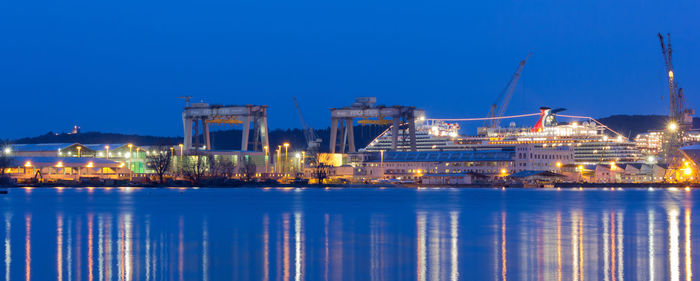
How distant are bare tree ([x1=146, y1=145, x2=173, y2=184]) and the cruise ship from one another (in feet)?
101

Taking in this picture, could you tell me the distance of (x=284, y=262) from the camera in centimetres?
2053

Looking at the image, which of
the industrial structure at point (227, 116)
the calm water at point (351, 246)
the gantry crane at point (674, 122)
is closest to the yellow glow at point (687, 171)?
the gantry crane at point (674, 122)

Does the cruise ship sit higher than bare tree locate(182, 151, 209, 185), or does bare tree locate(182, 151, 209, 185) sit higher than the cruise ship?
the cruise ship

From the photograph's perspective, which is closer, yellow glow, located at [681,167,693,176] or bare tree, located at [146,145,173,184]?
yellow glow, located at [681,167,693,176]

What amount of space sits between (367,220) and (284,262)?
48.7ft

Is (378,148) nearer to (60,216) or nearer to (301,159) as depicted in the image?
(301,159)

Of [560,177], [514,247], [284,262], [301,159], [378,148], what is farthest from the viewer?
[378,148]

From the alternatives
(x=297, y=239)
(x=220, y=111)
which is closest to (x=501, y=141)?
(x=220, y=111)

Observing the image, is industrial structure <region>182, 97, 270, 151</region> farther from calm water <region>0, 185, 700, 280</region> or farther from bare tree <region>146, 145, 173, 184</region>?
calm water <region>0, 185, 700, 280</region>

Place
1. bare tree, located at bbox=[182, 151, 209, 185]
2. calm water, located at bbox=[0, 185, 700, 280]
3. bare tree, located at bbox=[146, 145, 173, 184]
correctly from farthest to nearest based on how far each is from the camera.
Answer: bare tree, located at bbox=[182, 151, 209, 185], bare tree, located at bbox=[146, 145, 173, 184], calm water, located at bbox=[0, 185, 700, 280]

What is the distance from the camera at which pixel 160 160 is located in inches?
4085

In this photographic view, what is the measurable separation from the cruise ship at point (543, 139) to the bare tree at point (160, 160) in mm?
30890

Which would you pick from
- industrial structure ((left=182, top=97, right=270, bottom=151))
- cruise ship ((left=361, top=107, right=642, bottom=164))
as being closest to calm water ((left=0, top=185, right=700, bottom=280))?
industrial structure ((left=182, top=97, right=270, bottom=151))

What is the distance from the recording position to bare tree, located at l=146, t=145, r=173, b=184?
335 ft
